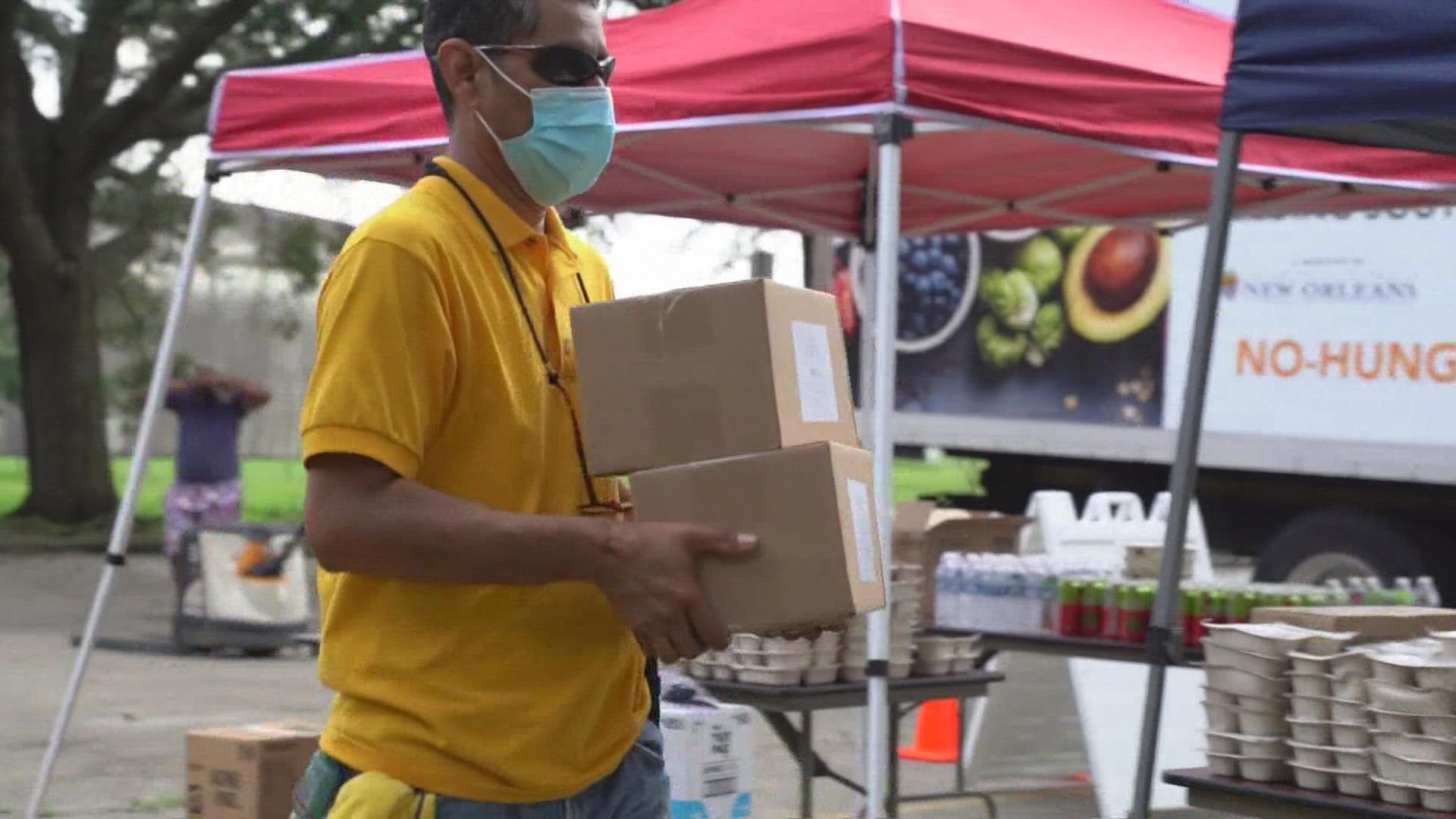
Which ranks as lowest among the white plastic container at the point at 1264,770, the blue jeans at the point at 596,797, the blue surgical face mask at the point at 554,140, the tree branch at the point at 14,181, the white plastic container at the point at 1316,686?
the white plastic container at the point at 1264,770

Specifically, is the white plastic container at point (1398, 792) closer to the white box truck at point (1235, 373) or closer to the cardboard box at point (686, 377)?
the cardboard box at point (686, 377)

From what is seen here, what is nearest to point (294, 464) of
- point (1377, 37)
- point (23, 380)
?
point (23, 380)

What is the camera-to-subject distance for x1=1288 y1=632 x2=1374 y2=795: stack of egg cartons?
427 cm

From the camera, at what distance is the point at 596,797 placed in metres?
2.51

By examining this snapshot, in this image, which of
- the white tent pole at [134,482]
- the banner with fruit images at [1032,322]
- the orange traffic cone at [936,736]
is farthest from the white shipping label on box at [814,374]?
the banner with fruit images at [1032,322]

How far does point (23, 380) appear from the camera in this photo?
20.8m

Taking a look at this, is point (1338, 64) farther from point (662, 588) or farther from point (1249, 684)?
point (662, 588)

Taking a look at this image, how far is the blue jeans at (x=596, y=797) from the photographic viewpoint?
2379mm

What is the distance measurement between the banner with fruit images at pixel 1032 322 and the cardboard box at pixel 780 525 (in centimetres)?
1138

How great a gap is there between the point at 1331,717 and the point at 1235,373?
9359 mm

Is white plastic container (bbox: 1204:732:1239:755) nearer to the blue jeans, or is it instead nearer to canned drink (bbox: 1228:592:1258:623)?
canned drink (bbox: 1228:592:1258:623)

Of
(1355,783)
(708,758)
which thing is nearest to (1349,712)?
(1355,783)

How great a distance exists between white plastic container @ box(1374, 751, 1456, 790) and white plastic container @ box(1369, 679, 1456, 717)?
3.8 inches

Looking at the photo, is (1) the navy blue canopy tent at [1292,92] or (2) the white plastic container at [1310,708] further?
(2) the white plastic container at [1310,708]
